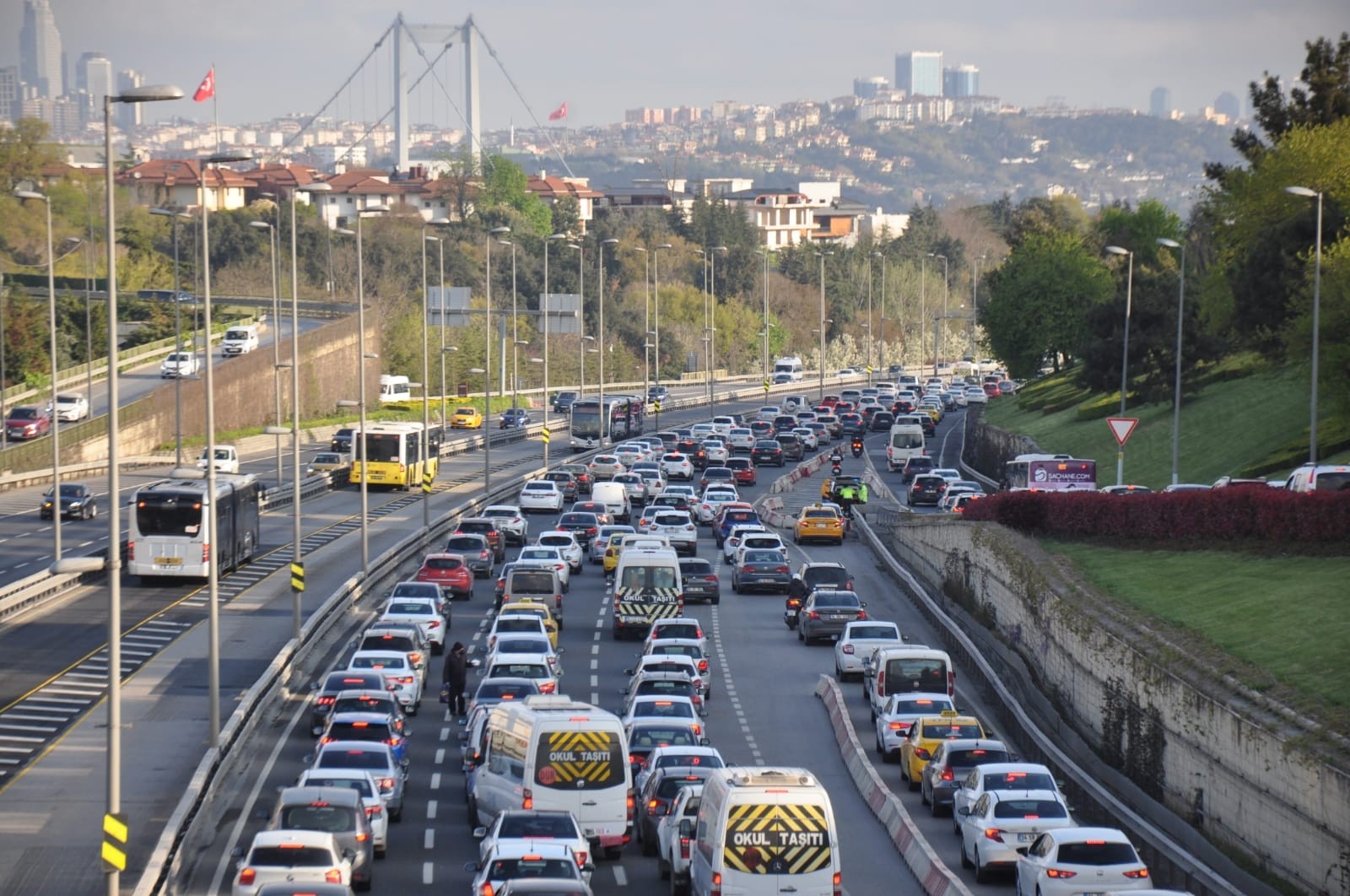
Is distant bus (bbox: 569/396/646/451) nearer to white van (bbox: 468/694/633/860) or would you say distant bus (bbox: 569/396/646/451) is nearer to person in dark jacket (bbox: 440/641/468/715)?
person in dark jacket (bbox: 440/641/468/715)

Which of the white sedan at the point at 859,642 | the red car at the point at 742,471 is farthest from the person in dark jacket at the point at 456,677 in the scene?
the red car at the point at 742,471

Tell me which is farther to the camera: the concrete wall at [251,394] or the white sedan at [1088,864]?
the concrete wall at [251,394]

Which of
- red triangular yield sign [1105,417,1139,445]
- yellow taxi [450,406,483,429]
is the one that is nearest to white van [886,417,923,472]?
yellow taxi [450,406,483,429]

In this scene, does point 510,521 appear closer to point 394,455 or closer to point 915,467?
point 394,455

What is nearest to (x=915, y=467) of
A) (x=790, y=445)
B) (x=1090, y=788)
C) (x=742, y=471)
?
(x=742, y=471)

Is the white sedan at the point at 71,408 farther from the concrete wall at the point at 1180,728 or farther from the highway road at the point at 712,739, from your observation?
the concrete wall at the point at 1180,728
